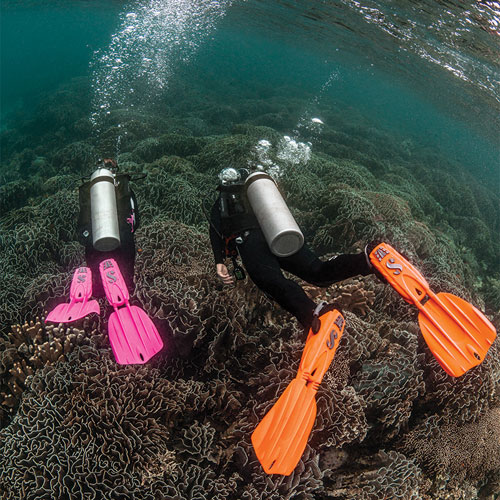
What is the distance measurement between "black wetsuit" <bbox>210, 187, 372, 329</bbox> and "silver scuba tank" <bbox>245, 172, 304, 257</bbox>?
7.0 inches

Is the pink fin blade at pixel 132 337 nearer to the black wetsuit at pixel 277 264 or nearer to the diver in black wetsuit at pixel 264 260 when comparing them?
the diver in black wetsuit at pixel 264 260

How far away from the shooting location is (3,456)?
3.32 meters

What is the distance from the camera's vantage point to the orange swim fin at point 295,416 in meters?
2.58

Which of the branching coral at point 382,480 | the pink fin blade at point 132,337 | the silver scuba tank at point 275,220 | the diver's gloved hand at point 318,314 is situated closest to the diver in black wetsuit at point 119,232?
the pink fin blade at point 132,337

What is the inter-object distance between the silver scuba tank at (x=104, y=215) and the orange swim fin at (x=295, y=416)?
2969 millimetres

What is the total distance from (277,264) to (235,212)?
0.94m

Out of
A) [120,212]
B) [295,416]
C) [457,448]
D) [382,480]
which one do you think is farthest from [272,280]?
[457,448]

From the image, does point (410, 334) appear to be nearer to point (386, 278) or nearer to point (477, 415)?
point (477, 415)

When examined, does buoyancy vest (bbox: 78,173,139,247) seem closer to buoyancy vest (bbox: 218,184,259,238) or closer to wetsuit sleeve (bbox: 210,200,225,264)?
wetsuit sleeve (bbox: 210,200,225,264)

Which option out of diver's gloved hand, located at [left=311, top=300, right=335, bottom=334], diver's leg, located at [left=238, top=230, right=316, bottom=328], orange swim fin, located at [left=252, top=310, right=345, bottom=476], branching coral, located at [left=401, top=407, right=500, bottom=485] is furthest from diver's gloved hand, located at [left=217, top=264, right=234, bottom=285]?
branching coral, located at [left=401, top=407, right=500, bottom=485]

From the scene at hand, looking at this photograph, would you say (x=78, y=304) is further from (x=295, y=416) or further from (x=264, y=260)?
(x=295, y=416)

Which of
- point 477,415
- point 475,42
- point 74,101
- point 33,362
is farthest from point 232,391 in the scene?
point 74,101

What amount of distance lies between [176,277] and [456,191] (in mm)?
23154

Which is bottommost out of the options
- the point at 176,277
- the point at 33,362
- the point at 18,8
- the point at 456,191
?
the point at 18,8
